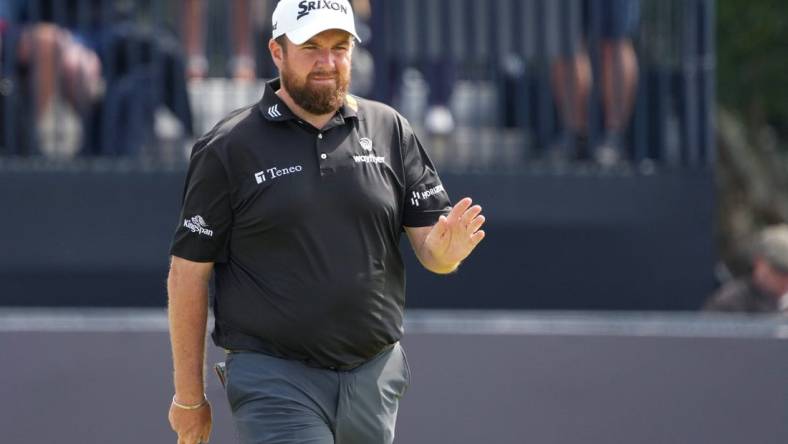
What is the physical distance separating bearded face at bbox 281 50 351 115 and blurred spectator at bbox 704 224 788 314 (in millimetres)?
3422

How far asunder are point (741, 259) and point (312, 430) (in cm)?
444

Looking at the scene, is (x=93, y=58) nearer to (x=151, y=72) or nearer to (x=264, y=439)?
(x=151, y=72)

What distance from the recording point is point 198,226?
4016 millimetres

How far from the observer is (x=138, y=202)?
702 cm

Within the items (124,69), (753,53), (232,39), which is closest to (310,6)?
(232,39)

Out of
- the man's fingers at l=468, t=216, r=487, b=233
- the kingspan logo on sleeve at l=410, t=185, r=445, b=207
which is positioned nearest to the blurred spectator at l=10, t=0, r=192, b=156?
the kingspan logo on sleeve at l=410, t=185, r=445, b=207

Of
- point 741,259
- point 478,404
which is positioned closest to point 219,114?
point 478,404

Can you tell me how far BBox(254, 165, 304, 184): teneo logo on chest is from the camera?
13.1 feet

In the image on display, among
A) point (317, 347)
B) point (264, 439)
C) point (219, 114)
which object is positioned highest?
point (219, 114)

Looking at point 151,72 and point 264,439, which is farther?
point 151,72

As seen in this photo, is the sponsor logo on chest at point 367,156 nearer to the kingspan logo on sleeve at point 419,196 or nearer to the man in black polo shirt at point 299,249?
the man in black polo shirt at point 299,249

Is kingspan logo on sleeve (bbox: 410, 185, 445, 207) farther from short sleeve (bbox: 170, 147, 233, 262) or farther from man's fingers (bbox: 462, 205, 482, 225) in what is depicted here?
short sleeve (bbox: 170, 147, 233, 262)

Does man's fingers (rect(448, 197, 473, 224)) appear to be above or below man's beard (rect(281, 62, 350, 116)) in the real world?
below

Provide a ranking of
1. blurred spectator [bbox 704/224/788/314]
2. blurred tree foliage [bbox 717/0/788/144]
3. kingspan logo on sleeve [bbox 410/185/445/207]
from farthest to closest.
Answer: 1. blurred tree foliage [bbox 717/0/788/144]
2. blurred spectator [bbox 704/224/788/314]
3. kingspan logo on sleeve [bbox 410/185/445/207]
